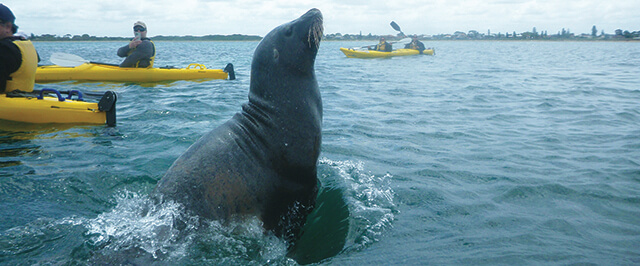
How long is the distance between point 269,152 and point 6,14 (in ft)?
19.7

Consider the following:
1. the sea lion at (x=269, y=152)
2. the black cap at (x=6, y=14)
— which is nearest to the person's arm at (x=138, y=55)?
the black cap at (x=6, y=14)

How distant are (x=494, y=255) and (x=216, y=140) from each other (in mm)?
2324

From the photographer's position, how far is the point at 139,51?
45.6 feet

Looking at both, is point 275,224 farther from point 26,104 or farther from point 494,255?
point 26,104

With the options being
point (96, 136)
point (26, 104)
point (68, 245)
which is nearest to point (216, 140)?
point (68, 245)

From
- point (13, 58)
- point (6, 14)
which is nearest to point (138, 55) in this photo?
point (13, 58)

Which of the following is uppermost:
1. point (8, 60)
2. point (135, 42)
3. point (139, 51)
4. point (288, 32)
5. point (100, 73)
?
point (135, 42)

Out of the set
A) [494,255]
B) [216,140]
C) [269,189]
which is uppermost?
[216,140]

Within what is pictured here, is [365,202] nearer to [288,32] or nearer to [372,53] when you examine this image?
[288,32]

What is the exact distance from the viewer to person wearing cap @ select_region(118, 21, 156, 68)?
13.5 m

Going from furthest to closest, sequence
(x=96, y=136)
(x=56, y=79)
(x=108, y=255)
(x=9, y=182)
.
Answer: (x=56, y=79) < (x=96, y=136) < (x=9, y=182) < (x=108, y=255)

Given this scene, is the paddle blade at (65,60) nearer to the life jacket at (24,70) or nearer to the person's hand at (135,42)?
the person's hand at (135,42)

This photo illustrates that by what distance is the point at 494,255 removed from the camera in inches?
135

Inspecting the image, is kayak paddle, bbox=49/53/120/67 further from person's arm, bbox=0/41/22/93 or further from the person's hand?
person's arm, bbox=0/41/22/93
